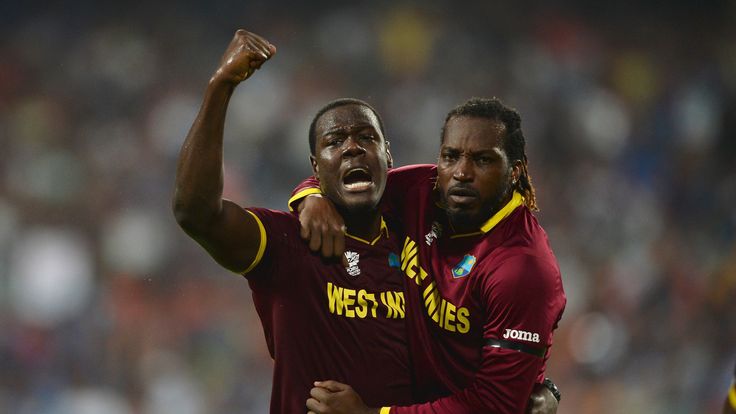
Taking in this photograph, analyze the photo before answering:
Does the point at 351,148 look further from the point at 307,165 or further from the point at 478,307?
the point at 307,165

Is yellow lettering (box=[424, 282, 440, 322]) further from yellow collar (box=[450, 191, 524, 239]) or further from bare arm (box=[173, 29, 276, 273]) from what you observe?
bare arm (box=[173, 29, 276, 273])

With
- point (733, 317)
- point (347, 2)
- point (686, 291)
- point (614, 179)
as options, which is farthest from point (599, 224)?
point (347, 2)

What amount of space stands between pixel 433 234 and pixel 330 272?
38 centimetres

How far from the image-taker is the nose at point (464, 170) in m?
2.49

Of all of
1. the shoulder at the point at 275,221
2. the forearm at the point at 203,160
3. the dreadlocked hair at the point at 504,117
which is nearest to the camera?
the forearm at the point at 203,160

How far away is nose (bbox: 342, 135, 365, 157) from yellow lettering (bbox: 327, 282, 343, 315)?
413 mm

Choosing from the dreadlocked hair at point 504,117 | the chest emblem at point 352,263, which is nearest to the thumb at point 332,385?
the chest emblem at point 352,263

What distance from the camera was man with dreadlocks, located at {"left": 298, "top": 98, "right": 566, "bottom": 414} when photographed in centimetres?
235

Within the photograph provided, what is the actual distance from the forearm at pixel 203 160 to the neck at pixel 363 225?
620 mm

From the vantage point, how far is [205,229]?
7.05ft

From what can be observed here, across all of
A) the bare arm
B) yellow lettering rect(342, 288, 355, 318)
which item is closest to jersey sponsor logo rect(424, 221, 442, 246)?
yellow lettering rect(342, 288, 355, 318)

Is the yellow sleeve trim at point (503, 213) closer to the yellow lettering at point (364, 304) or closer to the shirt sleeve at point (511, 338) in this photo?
the shirt sleeve at point (511, 338)

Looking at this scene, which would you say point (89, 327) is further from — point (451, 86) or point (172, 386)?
point (451, 86)

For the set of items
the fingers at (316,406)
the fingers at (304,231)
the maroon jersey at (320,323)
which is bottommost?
the fingers at (316,406)
